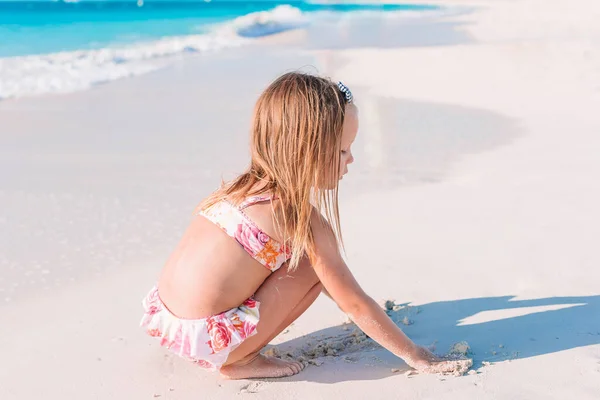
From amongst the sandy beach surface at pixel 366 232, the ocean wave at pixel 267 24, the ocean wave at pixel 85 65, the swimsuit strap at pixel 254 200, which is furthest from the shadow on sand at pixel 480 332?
the ocean wave at pixel 267 24

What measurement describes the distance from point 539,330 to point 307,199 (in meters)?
1.07

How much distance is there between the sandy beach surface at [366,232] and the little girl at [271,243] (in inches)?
9.0

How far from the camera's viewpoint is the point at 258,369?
225cm

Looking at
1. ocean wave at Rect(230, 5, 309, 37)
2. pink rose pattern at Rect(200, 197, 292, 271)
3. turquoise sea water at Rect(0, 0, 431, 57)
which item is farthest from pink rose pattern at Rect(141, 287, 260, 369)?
ocean wave at Rect(230, 5, 309, 37)

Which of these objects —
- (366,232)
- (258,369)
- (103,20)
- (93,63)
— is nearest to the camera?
(258,369)

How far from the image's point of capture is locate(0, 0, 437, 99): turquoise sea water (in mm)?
9109

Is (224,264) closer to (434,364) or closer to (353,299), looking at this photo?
(353,299)

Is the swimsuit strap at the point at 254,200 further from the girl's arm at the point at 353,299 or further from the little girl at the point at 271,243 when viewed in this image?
the girl's arm at the point at 353,299

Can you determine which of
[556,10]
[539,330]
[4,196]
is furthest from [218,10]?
[539,330]

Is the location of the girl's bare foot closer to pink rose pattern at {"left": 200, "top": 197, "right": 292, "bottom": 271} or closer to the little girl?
the little girl

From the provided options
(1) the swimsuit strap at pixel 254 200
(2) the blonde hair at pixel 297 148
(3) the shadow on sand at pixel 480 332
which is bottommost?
(3) the shadow on sand at pixel 480 332

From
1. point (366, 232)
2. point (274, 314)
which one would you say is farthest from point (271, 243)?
point (366, 232)

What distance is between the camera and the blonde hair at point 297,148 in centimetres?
203

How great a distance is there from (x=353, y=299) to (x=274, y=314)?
244 mm
